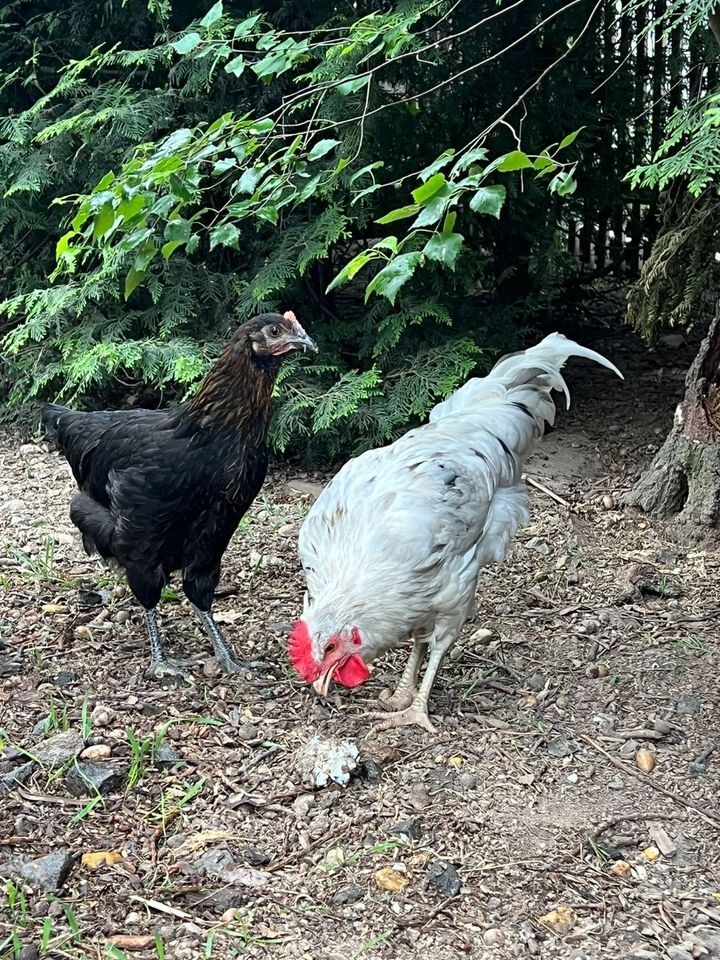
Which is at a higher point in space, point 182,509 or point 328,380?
point 182,509

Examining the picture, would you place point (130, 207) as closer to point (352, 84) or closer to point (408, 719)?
point (352, 84)

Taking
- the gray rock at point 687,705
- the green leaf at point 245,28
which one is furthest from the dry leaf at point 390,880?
the green leaf at point 245,28

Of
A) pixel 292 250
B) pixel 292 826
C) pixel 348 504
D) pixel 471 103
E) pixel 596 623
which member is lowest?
pixel 596 623

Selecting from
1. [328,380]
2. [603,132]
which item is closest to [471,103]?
[603,132]

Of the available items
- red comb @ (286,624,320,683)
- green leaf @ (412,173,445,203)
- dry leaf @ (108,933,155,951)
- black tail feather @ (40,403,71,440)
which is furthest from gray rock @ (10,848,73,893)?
green leaf @ (412,173,445,203)

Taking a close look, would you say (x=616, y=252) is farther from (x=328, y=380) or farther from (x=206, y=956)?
(x=206, y=956)

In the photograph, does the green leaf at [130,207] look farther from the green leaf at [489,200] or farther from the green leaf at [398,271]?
the green leaf at [489,200]

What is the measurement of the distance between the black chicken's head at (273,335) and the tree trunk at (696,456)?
2293mm

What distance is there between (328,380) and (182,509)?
2.19 meters

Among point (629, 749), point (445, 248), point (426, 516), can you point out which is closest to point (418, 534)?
point (426, 516)

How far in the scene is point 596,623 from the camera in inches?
169

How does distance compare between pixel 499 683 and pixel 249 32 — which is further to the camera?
pixel 499 683

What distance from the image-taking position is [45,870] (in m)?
2.74

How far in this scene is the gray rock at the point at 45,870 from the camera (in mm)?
2719
